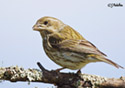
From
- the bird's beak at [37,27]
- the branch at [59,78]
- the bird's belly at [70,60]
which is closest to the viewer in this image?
the branch at [59,78]

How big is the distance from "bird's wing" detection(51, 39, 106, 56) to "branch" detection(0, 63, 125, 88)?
1.45 ft

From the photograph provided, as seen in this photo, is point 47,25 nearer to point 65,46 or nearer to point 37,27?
point 37,27

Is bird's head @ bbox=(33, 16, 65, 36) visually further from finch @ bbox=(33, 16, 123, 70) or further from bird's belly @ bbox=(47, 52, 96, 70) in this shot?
bird's belly @ bbox=(47, 52, 96, 70)

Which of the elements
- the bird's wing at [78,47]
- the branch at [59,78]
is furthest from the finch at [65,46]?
the branch at [59,78]

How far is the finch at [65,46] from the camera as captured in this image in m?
4.23

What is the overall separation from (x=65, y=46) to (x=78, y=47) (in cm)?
25

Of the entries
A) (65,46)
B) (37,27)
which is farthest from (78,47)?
(37,27)

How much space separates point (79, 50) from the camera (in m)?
4.35

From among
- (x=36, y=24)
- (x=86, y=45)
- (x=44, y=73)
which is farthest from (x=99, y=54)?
(x=36, y=24)

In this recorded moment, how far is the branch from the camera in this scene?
3885mm

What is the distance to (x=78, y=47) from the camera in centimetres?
441

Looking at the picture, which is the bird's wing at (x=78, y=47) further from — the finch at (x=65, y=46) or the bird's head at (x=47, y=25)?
the bird's head at (x=47, y=25)

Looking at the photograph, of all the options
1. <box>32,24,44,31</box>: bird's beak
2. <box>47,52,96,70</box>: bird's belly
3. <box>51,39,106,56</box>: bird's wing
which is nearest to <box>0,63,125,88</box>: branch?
<box>47,52,96,70</box>: bird's belly

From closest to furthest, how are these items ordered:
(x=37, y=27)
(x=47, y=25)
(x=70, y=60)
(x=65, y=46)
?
1. (x=70, y=60)
2. (x=65, y=46)
3. (x=37, y=27)
4. (x=47, y=25)
